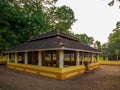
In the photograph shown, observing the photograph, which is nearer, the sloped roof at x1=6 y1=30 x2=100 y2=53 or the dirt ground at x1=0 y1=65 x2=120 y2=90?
the dirt ground at x1=0 y1=65 x2=120 y2=90

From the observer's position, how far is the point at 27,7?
79.9 feet

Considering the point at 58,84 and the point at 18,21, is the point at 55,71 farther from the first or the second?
the point at 18,21

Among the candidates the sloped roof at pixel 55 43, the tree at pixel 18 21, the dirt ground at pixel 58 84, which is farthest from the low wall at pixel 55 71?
the tree at pixel 18 21

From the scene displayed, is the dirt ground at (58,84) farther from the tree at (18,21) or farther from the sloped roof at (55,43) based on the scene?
the tree at (18,21)

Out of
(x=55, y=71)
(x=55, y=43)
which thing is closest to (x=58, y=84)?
(x=55, y=71)

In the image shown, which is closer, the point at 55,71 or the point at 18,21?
the point at 55,71

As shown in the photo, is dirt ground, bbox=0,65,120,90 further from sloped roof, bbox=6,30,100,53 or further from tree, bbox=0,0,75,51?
tree, bbox=0,0,75,51

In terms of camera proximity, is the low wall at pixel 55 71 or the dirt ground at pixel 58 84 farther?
the low wall at pixel 55 71

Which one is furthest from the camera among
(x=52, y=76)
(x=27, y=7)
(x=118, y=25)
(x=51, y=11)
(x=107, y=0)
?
(x=118, y=25)

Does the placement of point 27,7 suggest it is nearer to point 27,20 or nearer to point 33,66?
point 27,20

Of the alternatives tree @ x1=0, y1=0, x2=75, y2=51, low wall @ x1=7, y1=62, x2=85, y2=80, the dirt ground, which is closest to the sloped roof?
low wall @ x1=7, y1=62, x2=85, y2=80

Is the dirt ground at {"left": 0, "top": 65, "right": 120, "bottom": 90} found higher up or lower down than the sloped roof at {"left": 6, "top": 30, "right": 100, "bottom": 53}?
lower down

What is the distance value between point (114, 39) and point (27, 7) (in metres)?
23.0

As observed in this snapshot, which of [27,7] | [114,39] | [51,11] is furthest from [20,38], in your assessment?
[114,39]
